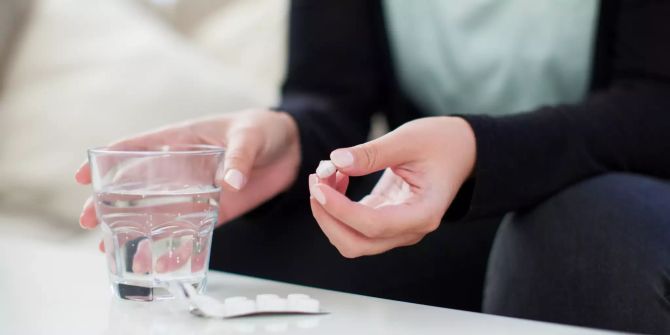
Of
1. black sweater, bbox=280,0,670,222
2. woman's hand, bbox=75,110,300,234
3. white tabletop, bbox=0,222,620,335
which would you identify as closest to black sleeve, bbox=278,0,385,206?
black sweater, bbox=280,0,670,222

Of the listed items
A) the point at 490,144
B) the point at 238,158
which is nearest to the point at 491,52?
the point at 490,144

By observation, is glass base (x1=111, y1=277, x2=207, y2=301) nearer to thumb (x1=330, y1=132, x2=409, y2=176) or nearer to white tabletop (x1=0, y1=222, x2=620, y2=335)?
white tabletop (x1=0, y1=222, x2=620, y2=335)

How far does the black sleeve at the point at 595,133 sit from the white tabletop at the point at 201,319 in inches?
6.2

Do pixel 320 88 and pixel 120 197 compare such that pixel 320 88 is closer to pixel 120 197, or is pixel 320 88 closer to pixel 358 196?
pixel 358 196

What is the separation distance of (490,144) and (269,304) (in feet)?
0.76

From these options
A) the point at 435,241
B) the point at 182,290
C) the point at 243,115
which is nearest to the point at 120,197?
the point at 182,290

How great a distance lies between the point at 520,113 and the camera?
0.63 metres

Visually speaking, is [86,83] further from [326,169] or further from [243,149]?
[326,169]

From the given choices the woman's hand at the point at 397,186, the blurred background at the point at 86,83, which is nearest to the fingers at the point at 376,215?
the woman's hand at the point at 397,186

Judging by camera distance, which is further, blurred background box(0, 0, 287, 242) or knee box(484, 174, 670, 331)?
blurred background box(0, 0, 287, 242)

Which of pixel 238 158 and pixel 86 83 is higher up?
pixel 238 158

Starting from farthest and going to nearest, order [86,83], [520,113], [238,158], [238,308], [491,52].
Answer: [86,83] → [491,52] → [520,113] → [238,158] → [238,308]

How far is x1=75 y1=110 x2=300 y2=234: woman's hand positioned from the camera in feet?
Result: 1.73

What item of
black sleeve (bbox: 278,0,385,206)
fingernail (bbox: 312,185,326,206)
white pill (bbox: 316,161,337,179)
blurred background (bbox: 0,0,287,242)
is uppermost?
white pill (bbox: 316,161,337,179)
